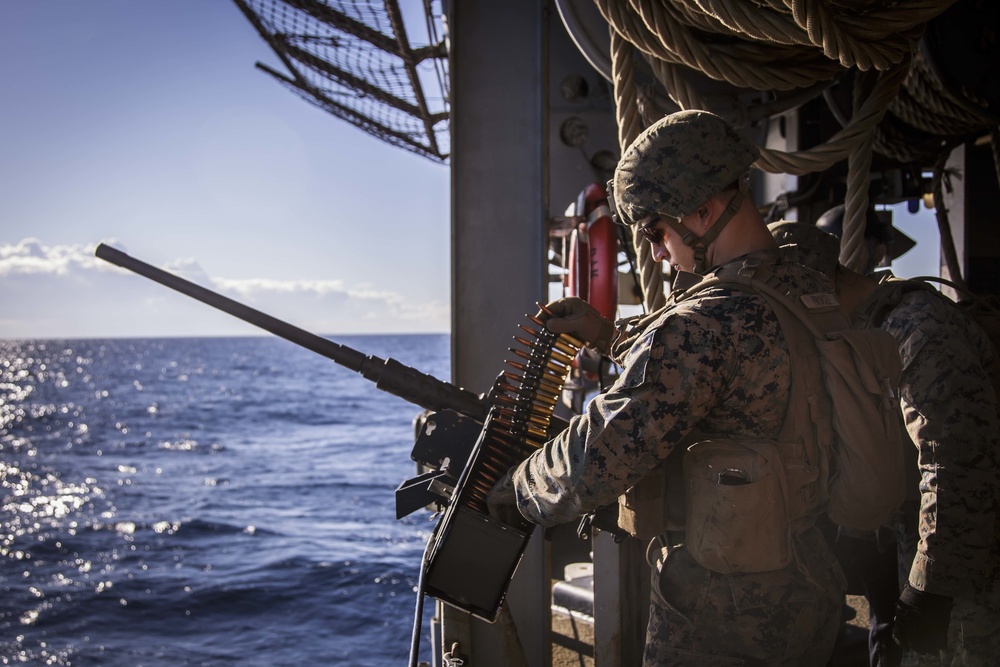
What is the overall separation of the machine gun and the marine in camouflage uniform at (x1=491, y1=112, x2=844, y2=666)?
17cm

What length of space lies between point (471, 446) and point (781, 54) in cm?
170

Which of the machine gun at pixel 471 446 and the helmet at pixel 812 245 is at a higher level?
the helmet at pixel 812 245

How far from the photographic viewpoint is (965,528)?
9.13 ft

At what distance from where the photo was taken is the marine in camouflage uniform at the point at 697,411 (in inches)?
84.7

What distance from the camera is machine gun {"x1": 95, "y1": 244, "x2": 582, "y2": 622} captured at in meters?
2.59

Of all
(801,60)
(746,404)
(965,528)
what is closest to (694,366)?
(746,404)

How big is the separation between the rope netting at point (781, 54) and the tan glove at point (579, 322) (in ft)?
1.02

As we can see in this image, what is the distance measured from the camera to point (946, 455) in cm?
280

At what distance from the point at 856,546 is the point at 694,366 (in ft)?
5.93

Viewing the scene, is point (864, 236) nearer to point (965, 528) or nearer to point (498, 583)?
point (965, 528)

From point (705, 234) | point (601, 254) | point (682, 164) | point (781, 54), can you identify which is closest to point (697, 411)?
point (705, 234)

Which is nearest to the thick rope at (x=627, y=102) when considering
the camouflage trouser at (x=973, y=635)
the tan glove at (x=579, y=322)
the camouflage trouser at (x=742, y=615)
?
the tan glove at (x=579, y=322)

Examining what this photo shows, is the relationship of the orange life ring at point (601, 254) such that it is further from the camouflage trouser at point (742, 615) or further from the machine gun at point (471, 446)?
the camouflage trouser at point (742, 615)

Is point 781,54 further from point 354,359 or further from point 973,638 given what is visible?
point 973,638
